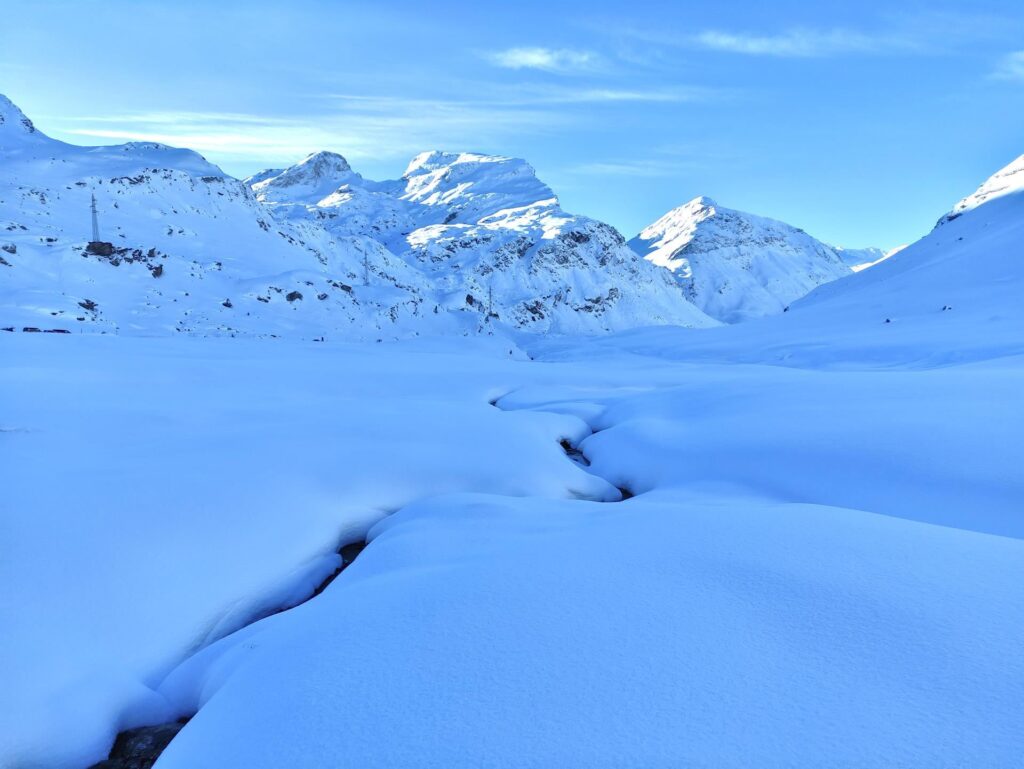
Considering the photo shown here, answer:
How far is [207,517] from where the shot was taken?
525cm

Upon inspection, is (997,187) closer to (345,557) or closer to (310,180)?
(345,557)

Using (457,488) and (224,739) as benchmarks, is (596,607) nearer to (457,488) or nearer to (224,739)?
(224,739)

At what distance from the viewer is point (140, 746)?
11.7ft

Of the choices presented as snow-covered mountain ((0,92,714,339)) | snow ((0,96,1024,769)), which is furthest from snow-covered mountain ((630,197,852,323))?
snow ((0,96,1024,769))

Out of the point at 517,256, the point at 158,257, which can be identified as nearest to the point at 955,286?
the point at 158,257

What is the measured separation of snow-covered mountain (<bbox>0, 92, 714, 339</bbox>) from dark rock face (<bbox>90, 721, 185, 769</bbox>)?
17.0m

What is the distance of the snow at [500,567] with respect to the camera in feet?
7.54

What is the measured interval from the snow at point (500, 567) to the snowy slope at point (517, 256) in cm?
3678

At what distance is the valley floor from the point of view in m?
2.27

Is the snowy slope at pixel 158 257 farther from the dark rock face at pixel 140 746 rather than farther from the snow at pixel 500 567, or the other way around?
the dark rock face at pixel 140 746

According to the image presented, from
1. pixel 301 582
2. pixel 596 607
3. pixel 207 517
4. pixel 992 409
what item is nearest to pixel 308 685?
pixel 596 607

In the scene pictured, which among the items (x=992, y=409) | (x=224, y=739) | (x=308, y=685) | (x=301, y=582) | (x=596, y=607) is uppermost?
(x=992, y=409)

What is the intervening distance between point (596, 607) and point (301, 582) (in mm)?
3166

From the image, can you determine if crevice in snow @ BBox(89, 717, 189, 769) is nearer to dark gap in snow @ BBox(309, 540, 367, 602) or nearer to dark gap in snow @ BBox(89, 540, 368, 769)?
dark gap in snow @ BBox(89, 540, 368, 769)
